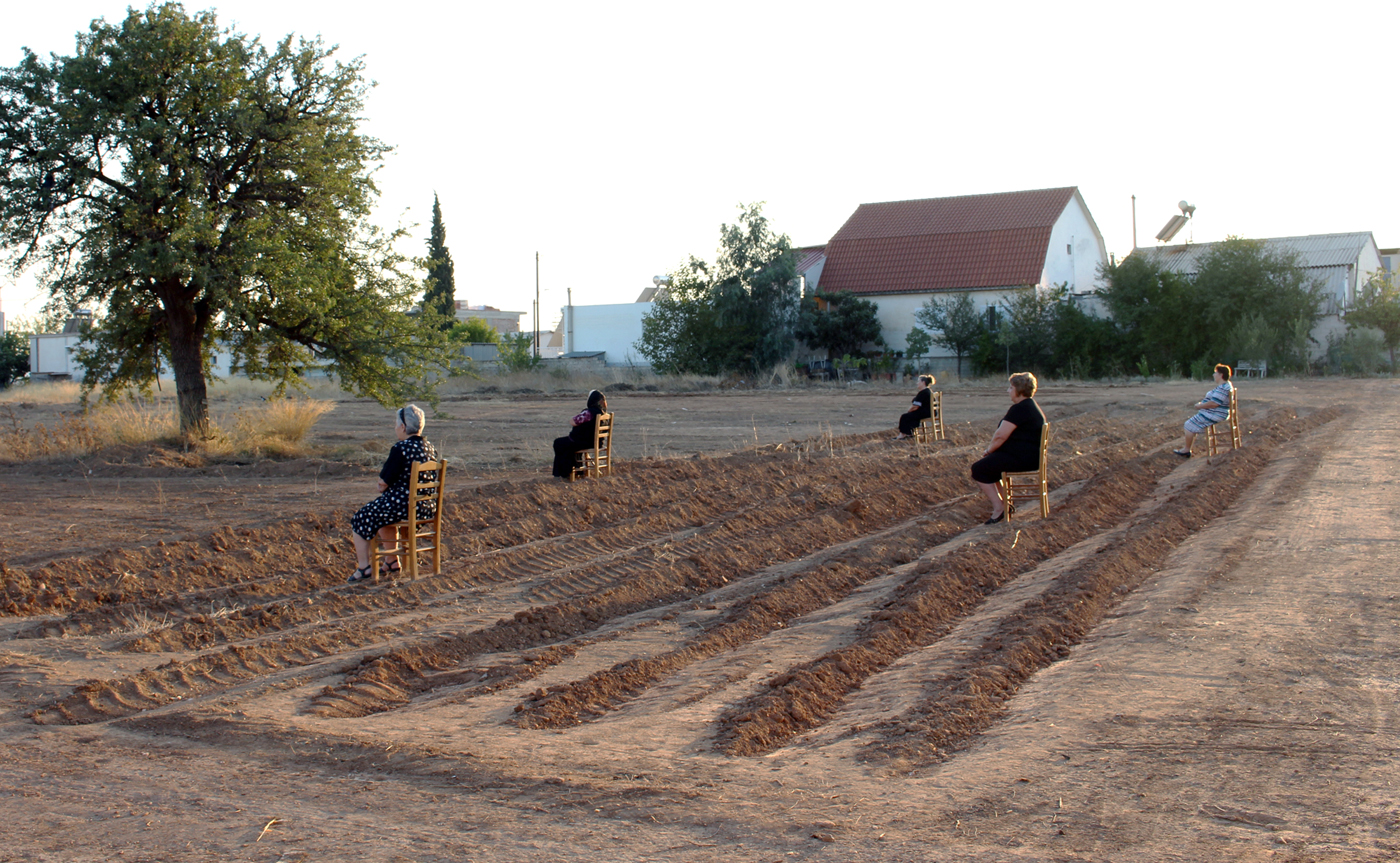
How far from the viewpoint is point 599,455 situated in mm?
14938

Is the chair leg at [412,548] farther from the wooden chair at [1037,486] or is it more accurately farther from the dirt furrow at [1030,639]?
the wooden chair at [1037,486]

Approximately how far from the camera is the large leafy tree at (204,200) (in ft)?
52.9

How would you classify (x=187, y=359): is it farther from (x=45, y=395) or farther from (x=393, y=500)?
(x=45, y=395)

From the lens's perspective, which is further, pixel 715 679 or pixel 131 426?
pixel 131 426

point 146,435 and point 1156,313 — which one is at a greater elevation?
point 1156,313

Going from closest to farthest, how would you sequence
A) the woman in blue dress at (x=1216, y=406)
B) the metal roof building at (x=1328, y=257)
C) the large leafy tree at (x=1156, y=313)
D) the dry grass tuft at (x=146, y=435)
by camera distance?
the woman in blue dress at (x=1216, y=406)
the dry grass tuft at (x=146, y=435)
the large leafy tree at (x=1156, y=313)
the metal roof building at (x=1328, y=257)

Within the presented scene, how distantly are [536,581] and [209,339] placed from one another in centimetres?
1240

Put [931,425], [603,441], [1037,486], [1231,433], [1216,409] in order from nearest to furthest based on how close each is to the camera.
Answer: [1037,486] < [603,441] < [1216,409] < [1231,433] < [931,425]

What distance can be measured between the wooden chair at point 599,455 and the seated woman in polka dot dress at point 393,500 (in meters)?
5.06

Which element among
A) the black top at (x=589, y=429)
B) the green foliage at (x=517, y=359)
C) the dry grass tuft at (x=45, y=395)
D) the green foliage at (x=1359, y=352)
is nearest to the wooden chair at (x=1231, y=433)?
the black top at (x=589, y=429)

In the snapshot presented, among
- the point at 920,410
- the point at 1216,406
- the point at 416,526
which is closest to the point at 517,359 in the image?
the point at 920,410

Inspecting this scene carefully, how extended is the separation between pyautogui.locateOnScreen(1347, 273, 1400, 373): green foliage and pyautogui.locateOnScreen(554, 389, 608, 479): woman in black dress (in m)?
40.2

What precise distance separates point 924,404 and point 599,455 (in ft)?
24.6

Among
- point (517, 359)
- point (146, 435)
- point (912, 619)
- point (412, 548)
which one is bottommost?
point (912, 619)
